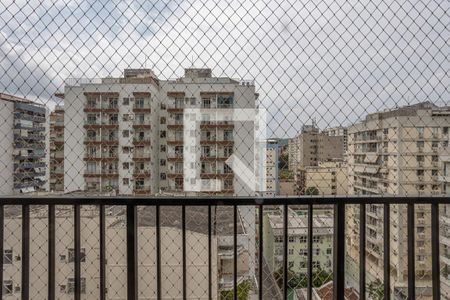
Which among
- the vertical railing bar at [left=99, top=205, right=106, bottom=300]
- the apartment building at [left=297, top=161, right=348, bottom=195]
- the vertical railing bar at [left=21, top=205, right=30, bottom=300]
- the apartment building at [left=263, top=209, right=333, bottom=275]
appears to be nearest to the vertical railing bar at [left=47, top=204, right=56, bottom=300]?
the vertical railing bar at [left=21, top=205, right=30, bottom=300]

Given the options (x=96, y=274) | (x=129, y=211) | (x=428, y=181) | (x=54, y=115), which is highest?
(x=54, y=115)

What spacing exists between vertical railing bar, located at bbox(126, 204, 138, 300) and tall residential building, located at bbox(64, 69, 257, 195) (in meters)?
0.29

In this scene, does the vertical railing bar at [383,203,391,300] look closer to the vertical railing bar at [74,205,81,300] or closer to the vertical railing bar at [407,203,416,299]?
the vertical railing bar at [407,203,416,299]

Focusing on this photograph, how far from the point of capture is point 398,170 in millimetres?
2100

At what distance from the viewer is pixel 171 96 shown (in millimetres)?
2211

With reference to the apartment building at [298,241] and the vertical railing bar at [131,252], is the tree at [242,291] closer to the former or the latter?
the apartment building at [298,241]

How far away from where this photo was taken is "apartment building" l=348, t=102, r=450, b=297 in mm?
1883

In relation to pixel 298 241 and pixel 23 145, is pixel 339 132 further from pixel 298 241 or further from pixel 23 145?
pixel 23 145

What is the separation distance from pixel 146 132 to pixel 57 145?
0.61m

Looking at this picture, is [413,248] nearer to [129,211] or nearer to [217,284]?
[217,284]

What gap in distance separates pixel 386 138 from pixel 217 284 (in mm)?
1469

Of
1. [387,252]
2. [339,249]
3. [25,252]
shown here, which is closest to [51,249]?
[25,252]

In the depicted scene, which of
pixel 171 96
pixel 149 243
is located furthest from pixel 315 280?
pixel 171 96

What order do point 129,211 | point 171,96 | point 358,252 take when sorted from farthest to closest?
point 171,96
point 358,252
point 129,211
